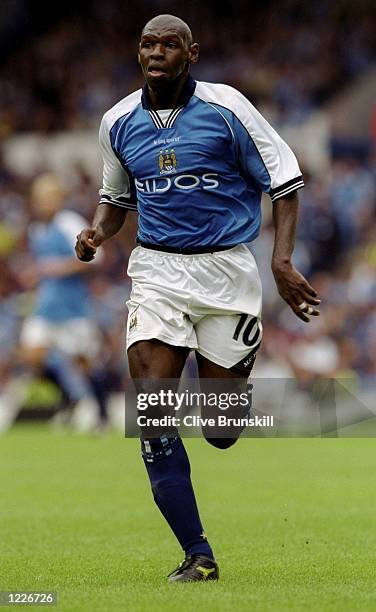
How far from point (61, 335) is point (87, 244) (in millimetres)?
9302

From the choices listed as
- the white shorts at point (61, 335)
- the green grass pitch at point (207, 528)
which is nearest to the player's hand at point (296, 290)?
the green grass pitch at point (207, 528)

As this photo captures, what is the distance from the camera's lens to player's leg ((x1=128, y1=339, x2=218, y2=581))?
6156 mm

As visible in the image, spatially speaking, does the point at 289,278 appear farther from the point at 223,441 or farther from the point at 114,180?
the point at 114,180

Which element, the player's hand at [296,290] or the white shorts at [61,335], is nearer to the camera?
the player's hand at [296,290]

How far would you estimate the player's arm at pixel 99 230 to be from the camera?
6539mm

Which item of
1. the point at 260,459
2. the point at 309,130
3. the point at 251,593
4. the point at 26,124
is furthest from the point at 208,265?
the point at 26,124

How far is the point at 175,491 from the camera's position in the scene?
20.2ft

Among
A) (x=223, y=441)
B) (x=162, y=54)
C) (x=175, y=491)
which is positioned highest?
(x=162, y=54)

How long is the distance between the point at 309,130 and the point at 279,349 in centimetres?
588

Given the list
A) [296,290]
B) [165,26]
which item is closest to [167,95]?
[165,26]

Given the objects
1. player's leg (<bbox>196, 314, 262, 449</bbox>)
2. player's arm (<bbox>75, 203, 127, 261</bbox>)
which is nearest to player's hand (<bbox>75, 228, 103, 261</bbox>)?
player's arm (<bbox>75, 203, 127, 261</bbox>)

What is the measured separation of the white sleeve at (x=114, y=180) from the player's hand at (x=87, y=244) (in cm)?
35

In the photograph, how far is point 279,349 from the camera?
61.5 feet

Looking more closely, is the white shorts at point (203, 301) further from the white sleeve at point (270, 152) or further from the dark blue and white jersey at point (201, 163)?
the white sleeve at point (270, 152)
